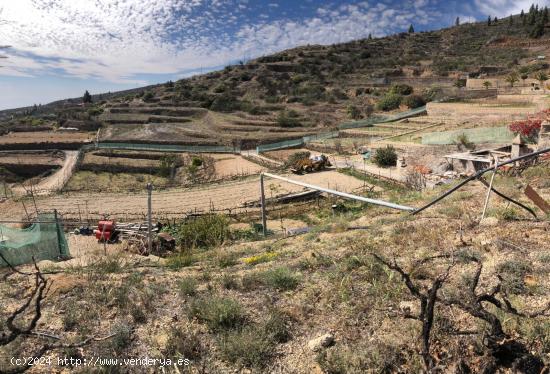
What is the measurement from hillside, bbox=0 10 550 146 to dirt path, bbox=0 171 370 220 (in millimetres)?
18287

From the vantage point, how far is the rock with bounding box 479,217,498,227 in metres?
7.05

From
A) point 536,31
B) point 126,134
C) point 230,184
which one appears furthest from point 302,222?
point 536,31

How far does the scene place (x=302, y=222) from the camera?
17500 millimetres

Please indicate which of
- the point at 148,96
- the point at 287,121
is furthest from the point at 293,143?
the point at 148,96

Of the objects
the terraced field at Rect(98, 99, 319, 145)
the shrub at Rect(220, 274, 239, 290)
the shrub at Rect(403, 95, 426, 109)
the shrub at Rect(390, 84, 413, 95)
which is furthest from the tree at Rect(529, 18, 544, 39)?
the shrub at Rect(220, 274, 239, 290)

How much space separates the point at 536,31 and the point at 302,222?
258ft

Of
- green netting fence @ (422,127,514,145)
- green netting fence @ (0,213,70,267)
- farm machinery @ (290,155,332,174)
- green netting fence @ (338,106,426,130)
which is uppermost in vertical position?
green netting fence @ (338,106,426,130)

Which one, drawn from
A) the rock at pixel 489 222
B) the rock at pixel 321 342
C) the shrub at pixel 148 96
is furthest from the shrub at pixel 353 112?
the rock at pixel 321 342

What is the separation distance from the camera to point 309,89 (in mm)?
65312

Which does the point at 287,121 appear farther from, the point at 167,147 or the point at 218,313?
the point at 218,313

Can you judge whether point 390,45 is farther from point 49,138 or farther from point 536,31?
point 49,138

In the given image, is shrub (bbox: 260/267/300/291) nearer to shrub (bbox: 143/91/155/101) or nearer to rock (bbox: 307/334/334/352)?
rock (bbox: 307/334/334/352)

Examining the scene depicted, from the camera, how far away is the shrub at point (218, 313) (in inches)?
173

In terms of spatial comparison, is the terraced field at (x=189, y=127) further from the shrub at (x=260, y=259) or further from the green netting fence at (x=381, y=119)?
the shrub at (x=260, y=259)
